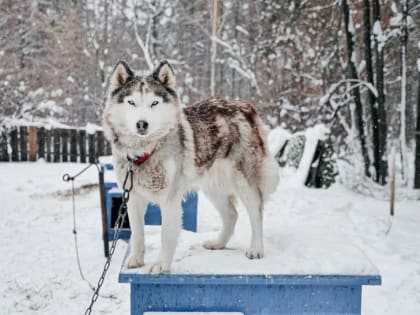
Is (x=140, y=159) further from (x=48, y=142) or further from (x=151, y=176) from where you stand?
(x=48, y=142)

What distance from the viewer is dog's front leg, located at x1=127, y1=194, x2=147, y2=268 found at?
2.40 meters

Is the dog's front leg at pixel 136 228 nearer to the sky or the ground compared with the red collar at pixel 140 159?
nearer to the ground

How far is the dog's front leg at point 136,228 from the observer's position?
2.40m

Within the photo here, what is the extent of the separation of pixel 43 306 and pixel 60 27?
15206mm

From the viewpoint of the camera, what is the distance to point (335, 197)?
7.47 m

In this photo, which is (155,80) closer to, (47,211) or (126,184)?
(126,184)

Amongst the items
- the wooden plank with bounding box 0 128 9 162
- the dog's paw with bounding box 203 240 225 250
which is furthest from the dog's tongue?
the wooden plank with bounding box 0 128 9 162

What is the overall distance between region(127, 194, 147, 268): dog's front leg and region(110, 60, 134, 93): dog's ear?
0.67 metres

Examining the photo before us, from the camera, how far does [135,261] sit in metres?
2.39

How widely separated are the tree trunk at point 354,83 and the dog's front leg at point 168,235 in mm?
7242

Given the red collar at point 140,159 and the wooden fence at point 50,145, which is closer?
the red collar at point 140,159

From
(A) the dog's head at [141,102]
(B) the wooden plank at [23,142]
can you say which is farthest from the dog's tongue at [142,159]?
(B) the wooden plank at [23,142]

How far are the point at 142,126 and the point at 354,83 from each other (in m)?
8.09

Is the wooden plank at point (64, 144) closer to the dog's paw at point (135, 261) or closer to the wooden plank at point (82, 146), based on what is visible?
the wooden plank at point (82, 146)
